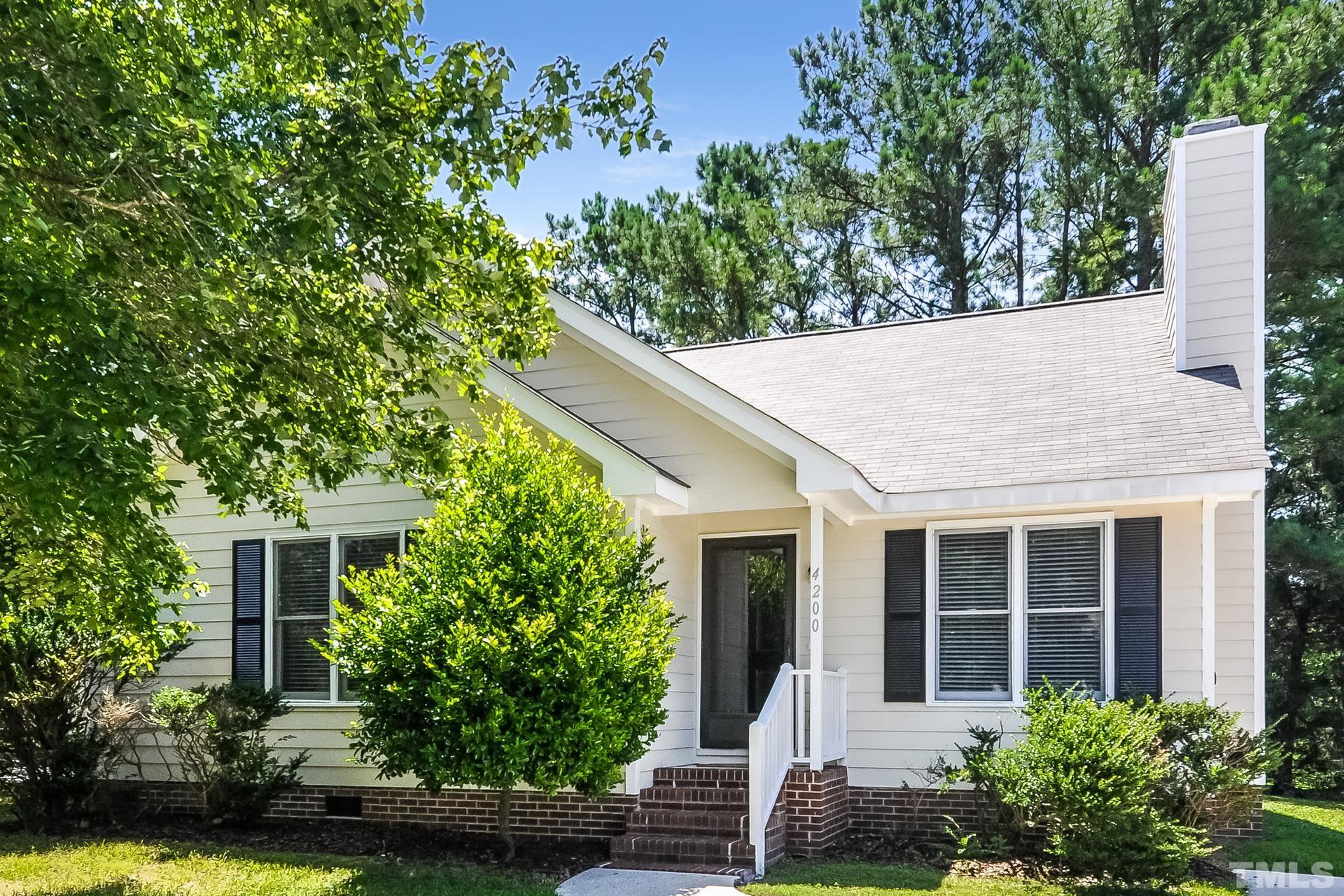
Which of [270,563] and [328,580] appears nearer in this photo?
[328,580]

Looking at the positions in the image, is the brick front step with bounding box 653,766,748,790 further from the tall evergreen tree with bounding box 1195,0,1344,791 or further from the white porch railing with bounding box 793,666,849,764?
the tall evergreen tree with bounding box 1195,0,1344,791

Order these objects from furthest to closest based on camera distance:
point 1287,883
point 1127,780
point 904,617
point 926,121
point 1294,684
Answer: point 926,121 → point 1294,684 → point 904,617 → point 1287,883 → point 1127,780

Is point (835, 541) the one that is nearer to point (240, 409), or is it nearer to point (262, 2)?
point (240, 409)

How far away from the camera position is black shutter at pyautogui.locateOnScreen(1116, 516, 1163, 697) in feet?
29.2

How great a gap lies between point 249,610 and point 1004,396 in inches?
290

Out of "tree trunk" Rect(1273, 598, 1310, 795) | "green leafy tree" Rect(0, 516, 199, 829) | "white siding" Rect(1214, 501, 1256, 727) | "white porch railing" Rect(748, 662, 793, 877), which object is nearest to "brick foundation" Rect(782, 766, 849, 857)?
"white porch railing" Rect(748, 662, 793, 877)

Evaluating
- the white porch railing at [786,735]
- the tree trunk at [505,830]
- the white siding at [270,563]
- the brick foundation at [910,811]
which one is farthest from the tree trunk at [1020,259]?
the tree trunk at [505,830]

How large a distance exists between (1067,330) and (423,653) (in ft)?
25.6

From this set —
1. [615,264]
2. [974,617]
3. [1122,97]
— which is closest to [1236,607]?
[974,617]

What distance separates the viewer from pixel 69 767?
10570mm

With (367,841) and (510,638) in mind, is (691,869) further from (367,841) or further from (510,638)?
(367,841)

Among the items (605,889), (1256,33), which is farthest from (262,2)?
(1256,33)

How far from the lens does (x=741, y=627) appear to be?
1066 centimetres

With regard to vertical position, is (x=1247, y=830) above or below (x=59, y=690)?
below
